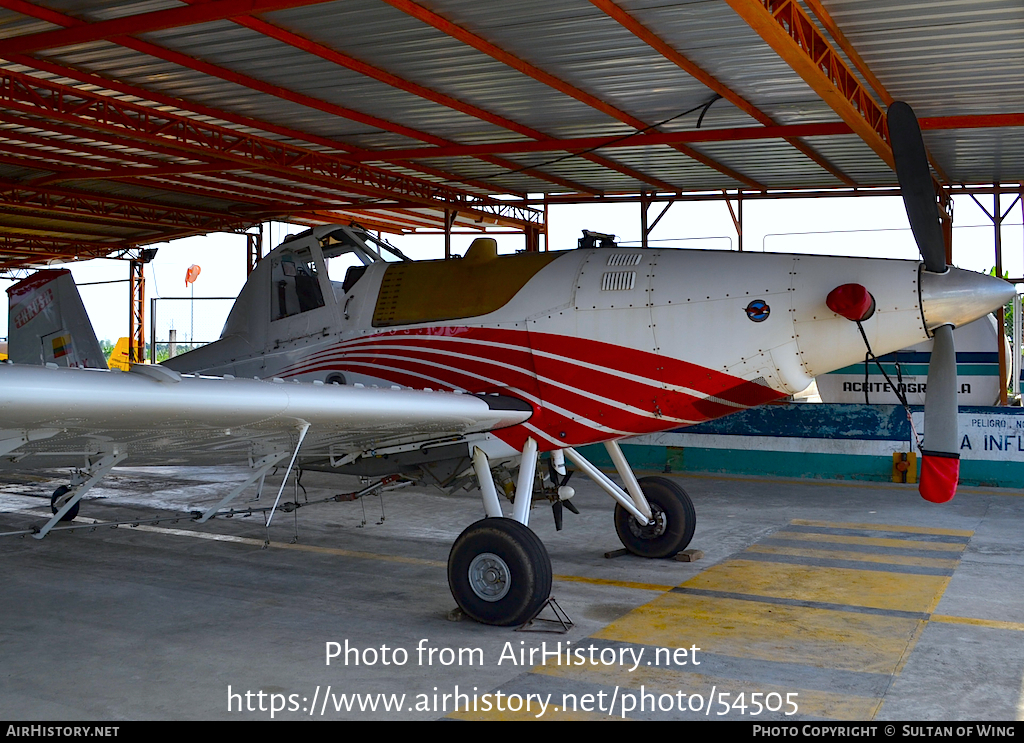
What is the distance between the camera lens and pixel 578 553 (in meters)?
8.55

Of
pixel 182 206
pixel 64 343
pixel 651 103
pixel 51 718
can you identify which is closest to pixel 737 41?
pixel 651 103

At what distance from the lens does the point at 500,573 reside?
6.18m

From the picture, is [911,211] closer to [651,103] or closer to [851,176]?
[651,103]

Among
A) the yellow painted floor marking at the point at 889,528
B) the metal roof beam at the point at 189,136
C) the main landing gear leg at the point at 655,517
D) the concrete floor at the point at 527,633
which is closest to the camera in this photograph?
the concrete floor at the point at 527,633

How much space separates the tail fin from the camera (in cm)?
948

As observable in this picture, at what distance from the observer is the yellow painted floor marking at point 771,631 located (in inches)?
217

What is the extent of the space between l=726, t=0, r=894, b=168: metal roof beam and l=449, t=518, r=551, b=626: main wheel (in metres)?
4.29

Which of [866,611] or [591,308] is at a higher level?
[591,308]

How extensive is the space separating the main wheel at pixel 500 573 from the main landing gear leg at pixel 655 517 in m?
1.95

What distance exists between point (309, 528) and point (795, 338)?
5.99m

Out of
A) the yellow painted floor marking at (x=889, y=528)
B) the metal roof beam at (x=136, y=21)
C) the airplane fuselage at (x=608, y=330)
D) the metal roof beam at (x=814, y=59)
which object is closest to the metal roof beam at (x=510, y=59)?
the metal roof beam at (x=136, y=21)

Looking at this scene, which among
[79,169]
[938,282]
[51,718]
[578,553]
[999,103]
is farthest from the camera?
[79,169]

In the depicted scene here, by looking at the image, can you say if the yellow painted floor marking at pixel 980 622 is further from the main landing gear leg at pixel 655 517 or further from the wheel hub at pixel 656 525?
the wheel hub at pixel 656 525


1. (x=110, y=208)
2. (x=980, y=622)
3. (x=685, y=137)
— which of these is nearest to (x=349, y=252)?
(x=980, y=622)
